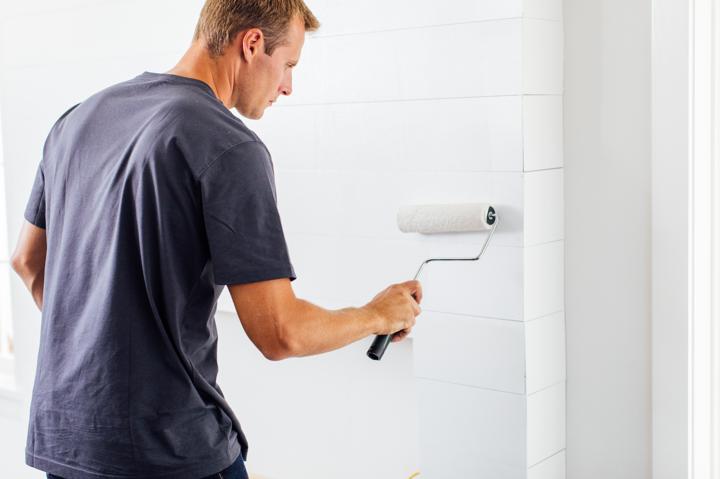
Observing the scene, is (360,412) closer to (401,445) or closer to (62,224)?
(401,445)

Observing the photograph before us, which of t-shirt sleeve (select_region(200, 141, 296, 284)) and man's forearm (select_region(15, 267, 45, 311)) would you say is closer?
t-shirt sleeve (select_region(200, 141, 296, 284))

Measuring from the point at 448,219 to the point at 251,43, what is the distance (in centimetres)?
54

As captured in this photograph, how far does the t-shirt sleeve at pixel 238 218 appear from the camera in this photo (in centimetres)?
117

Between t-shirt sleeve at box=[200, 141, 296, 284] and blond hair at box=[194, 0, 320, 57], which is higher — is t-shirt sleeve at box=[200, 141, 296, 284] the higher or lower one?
the lower one

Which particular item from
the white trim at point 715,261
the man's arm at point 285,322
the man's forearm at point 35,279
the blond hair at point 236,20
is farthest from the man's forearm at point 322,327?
the white trim at point 715,261

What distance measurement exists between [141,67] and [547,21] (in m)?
1.10

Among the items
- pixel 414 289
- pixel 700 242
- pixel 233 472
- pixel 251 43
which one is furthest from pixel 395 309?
pixel 700 242

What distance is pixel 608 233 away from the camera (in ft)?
5.53

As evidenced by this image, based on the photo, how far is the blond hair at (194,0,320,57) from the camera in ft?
4.35

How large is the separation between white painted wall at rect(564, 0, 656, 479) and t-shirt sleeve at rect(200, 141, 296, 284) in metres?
0.75

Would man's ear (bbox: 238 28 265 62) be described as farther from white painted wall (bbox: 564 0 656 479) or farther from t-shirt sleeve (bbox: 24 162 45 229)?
white painted wall (bbox: 564 0 656 479)

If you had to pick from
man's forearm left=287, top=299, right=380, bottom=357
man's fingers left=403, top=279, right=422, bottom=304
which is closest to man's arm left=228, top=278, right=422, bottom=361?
man's forearm left=287, top=299, right=380, bottom=357

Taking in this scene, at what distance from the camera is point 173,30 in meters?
2.21

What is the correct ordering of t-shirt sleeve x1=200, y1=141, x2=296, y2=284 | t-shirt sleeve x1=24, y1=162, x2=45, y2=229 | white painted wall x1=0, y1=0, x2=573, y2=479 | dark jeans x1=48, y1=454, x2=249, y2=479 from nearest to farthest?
t-shirt sleeve x1=200, y1=141, x2=296, y2=284
dark jeans x1=48, y1=454, x2=249, y2=479
t-shirt sleeve x1=24, y1=162, x2=45, y2=229
white painted wall x1=0, y1=0, x2=573, y2=479
